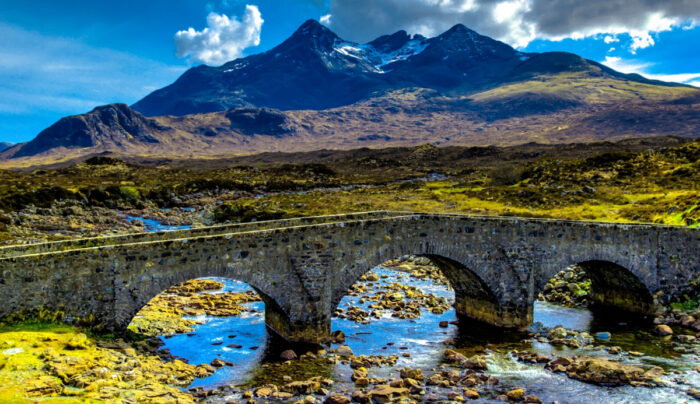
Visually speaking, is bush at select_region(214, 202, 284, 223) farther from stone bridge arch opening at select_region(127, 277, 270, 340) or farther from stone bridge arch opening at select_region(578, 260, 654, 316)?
stone bridge arch opening at select_region(578, 260, 654, 316)

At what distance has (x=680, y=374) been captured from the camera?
65.6ft

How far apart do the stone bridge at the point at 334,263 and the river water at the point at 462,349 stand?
1.89 metres

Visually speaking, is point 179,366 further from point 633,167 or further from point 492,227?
point 633,167

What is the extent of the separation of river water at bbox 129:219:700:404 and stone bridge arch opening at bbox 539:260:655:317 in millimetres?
1871

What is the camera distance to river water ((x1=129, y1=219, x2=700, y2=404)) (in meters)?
18.5

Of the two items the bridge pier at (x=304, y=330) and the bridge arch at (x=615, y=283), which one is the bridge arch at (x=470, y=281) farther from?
the bridge arch at (x=615, y=283)

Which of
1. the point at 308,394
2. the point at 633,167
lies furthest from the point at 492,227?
the point at 633,167

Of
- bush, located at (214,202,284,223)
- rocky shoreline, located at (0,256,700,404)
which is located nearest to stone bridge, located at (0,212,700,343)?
rocky shoreline, located at (0,256,700,404)

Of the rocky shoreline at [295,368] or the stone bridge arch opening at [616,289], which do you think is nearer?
the rocky shoreline at [295,368]

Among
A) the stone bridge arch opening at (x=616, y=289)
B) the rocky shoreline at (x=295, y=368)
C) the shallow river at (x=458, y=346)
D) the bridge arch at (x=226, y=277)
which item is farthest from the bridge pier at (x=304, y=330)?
the stone bridge arch opening at (x=616, y=289)

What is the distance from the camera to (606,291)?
102 feet

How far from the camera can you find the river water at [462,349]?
60.6 ft

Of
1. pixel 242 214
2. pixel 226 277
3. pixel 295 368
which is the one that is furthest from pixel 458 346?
pixel 242 214

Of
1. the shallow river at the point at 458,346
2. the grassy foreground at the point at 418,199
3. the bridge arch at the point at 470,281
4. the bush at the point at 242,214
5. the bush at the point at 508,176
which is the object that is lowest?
the shallow river at the point at 458,346
